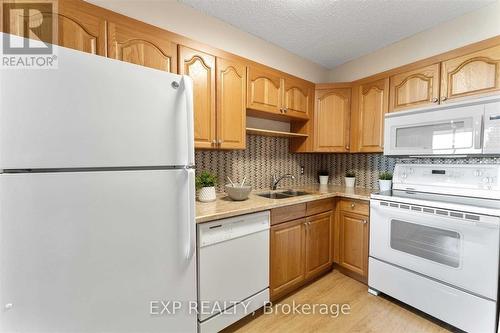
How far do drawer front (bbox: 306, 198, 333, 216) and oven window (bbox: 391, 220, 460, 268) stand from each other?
0.59m

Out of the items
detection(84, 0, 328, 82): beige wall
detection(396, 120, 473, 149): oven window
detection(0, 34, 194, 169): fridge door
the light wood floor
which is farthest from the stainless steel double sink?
detection(84, 0, 328, 82): beige wall

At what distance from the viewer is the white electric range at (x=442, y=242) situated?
147 cm

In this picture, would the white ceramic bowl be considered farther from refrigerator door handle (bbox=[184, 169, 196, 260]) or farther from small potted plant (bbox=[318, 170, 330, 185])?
small potted plant (bbox=[318, 170, 330, 185])

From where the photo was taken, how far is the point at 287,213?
1.94 meters

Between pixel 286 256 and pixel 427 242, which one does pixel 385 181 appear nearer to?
pixel 427 242

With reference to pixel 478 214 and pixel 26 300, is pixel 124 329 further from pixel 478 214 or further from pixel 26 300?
pixel 478 214

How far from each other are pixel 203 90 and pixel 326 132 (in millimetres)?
1557

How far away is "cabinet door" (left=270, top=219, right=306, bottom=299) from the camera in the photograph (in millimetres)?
1862

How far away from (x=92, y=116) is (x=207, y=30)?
1.52 meters

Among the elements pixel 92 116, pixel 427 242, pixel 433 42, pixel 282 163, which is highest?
pixel 433 42

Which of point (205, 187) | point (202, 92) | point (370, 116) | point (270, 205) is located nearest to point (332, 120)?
point (370, 116)

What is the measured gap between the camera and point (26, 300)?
83cm

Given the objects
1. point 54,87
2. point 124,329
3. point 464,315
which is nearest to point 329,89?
point 464,315

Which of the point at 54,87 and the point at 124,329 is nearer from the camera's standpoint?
the point at 54,87
